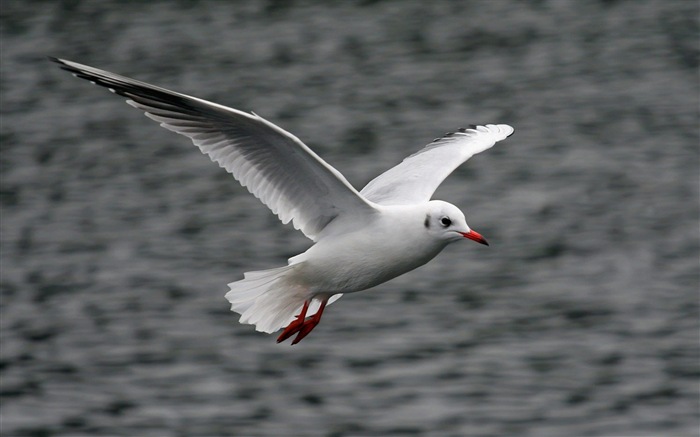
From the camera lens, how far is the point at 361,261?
8656 mm

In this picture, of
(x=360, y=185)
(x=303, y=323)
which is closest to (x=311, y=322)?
(x=303, y=323)

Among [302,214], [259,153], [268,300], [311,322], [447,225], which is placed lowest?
[311,322]

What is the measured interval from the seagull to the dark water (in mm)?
6056

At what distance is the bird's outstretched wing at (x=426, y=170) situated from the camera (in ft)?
31.8

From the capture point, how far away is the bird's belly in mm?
8570

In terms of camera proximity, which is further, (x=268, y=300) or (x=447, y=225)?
(x=268, y=300)

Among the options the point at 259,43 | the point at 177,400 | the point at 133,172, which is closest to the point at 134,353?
the point at 177,400

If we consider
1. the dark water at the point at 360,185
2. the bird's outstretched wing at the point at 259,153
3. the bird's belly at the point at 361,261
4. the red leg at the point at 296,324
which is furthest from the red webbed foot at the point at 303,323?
the dark water at the point at 360,185

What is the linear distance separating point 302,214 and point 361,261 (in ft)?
2.11

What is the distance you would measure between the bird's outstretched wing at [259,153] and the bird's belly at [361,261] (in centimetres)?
24

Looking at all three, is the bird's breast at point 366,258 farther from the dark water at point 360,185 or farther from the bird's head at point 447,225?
the dark water at point 360,185

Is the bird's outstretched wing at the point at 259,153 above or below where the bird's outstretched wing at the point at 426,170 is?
above

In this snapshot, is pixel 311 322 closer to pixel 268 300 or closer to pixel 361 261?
pixel 268 300

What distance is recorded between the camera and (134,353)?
57.4ft
